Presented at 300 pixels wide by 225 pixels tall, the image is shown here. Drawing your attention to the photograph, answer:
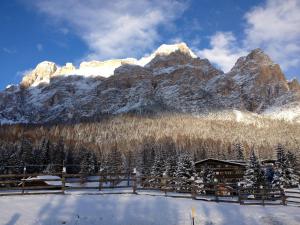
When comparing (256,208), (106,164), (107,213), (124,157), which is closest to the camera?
(107,213)

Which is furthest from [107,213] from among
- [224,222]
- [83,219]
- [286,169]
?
[286,169]

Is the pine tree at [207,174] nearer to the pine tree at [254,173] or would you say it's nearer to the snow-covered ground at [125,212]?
the pine tree at [254,173]

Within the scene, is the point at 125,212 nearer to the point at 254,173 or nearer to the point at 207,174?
the point at 207,174

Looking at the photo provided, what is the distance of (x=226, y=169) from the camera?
161ft

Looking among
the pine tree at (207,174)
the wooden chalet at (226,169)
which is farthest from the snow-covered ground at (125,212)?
the wooden chalet at (226,169)

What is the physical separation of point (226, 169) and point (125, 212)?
105 ft

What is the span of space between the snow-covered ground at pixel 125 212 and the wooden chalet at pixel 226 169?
2558cm

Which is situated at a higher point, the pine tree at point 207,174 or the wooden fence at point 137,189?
the pine tree at point 207,174

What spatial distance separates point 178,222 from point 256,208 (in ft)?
22.4

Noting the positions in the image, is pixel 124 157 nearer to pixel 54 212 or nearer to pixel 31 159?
pixel 31 159

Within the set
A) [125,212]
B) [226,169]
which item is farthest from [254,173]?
[125,212]

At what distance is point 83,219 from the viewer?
58.0 ft

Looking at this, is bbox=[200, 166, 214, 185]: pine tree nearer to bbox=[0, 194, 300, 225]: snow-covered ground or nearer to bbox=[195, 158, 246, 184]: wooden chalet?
bbox=[195, 158, 246, 184]: wooden chalet

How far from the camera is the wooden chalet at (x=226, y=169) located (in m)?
48.4
